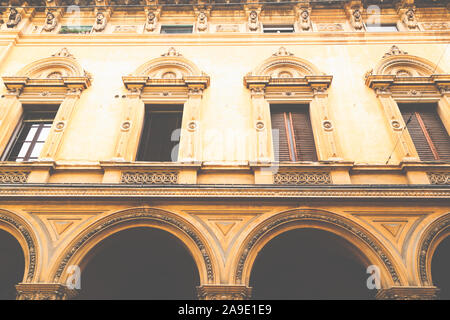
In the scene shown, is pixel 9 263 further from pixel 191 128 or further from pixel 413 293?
pixel 413 293

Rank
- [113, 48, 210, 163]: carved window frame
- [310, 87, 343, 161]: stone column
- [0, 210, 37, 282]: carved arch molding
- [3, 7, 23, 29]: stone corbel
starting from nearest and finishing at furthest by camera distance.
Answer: [0, 210, 37, 282]: carved arch molding
[310, 87, 343, 161]: stone column
[113, 48, 210, 163]: carved window frame
[3, 7, 23, 29]: stone corbel

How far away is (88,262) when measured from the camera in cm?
691

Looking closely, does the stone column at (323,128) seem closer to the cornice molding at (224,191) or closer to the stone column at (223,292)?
the cornice molding at (224,191)

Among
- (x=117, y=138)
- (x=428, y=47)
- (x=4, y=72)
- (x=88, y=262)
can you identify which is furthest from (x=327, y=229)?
(x=4, y=72)

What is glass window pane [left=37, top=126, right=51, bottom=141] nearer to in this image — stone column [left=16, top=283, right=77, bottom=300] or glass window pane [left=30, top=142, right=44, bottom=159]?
glass window pane [left=30, top=142, right=44, bottom=159]

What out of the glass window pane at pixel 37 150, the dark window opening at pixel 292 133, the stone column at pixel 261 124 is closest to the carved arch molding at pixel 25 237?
the glass window pane at pixel 37 150

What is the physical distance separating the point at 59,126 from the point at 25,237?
A: 3.29 m

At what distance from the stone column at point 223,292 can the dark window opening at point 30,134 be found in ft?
19.7

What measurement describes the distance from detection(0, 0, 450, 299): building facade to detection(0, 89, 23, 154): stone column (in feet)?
0.16

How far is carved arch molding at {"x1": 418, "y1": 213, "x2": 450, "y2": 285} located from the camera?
6348 mm

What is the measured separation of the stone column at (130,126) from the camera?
8.31 metres

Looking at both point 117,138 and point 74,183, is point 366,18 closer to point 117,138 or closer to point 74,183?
point 117,138

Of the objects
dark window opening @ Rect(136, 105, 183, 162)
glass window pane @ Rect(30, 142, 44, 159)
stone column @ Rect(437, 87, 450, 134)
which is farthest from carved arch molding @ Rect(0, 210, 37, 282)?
stone column @ Rect(437, 87, 450, 134)
